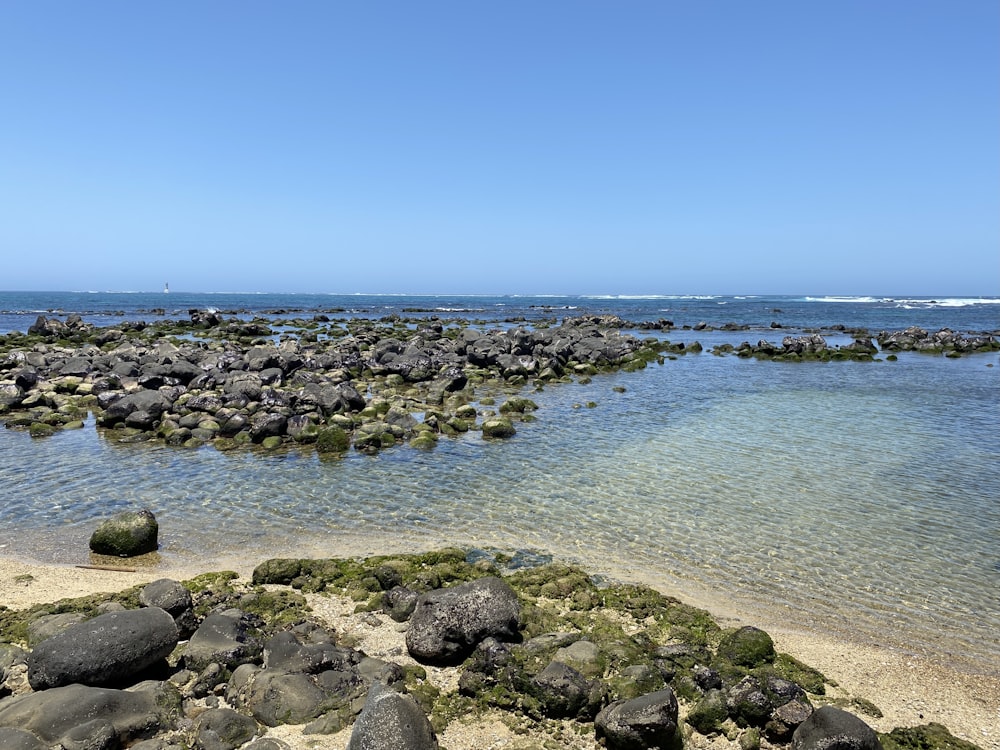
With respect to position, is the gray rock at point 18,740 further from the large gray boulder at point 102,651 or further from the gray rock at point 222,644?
the gray rock at point 222,644

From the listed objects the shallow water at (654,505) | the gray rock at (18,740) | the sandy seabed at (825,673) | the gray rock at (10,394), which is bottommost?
the sandy seabed at (825,673)

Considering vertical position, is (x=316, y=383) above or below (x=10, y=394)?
above

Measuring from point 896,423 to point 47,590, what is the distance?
81.6 feet

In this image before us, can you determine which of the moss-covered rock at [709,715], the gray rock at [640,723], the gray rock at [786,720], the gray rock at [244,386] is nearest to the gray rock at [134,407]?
the gray rock at [244,386]

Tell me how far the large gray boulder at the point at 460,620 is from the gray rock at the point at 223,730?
7.13 ft

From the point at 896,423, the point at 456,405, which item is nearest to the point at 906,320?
the point at 896,423

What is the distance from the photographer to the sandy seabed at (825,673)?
22.1ft

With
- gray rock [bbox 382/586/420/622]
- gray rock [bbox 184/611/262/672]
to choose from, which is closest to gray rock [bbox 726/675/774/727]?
gray rock [bbox 382/586/420/622]

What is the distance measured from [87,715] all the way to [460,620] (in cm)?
411

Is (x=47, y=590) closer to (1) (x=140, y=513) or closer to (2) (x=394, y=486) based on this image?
(1) (x=140, y=513)

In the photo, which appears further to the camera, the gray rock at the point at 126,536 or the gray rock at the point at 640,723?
the gray rock at the point at 126,536

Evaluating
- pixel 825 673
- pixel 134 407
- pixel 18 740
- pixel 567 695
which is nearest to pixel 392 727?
pixel 567 695

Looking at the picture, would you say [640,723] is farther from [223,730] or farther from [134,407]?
[134,407]

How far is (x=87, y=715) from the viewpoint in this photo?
6.44 m
